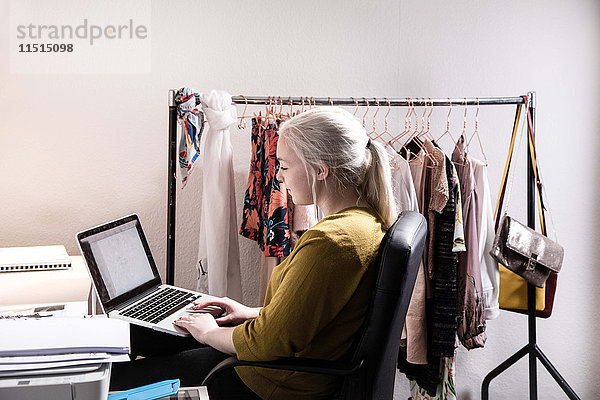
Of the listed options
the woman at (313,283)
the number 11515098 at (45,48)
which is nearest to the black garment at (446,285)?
the woman at (313,283)

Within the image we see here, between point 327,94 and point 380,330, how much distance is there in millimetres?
1483

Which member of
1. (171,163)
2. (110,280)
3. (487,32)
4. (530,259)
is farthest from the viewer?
(487,32)

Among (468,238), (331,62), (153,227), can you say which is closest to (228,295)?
(153,227)

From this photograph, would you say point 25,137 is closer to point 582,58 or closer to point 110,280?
point 110,280

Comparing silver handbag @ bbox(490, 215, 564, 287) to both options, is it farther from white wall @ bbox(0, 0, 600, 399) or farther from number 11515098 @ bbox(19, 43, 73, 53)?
number 11515098 @ bbox(19, 43, 73, 53)

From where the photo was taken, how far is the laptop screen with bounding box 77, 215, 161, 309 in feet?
5.45

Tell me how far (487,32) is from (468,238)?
3.35 feet

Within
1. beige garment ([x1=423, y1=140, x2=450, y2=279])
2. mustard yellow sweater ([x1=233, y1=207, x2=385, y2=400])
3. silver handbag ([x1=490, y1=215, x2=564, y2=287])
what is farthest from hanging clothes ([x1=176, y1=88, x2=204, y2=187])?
silver handbag ([x1=490, y1=215, x2=564, y2=287])

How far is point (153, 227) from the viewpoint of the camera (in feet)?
8.20

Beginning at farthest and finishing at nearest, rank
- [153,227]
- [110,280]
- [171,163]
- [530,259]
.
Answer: [153,227] → [530,259] → [171,163] → [110,280]

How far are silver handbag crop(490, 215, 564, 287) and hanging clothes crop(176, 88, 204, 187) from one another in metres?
1.13

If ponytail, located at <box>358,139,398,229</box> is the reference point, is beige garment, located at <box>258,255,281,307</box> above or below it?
below

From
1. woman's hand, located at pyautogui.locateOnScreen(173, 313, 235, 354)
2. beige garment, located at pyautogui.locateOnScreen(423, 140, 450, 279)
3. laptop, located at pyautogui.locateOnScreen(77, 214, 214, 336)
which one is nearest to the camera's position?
woman's hand, located at pyautogui.locateOnScreen(173, 313, 235, 354)

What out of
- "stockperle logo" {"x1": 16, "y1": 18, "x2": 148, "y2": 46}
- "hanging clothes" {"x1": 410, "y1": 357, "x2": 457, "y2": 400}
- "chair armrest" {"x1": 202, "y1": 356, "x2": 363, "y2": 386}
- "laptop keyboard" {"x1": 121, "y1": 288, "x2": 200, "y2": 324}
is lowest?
"hanging clothes" {"x1": 410, "y1": 357, "x2": 457, "y2": 400}
